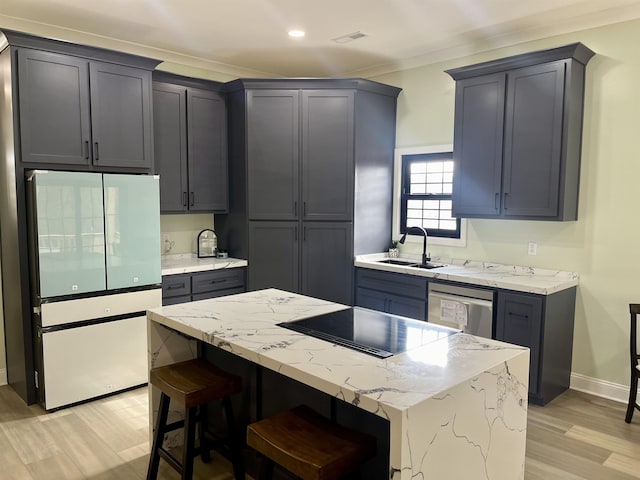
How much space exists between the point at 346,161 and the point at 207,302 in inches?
87.9

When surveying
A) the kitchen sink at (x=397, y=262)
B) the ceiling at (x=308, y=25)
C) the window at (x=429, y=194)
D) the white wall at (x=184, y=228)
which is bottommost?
the kitchen sink at (x=397, y=262)

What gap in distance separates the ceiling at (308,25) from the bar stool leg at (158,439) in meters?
2.60

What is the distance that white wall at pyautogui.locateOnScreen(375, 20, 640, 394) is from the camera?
3.45m

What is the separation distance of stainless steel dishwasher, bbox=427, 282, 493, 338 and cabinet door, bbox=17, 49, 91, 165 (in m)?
2.84

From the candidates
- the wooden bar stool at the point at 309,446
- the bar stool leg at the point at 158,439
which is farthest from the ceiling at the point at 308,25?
the wooden bar stool at the point at 309,446

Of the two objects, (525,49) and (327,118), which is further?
(327,118)

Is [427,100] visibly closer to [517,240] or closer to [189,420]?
[517,240]

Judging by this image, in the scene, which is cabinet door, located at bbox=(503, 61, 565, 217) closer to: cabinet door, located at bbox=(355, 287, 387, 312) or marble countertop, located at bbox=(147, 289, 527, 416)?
cabinet door, located at bbox=(355, 287, 387, 312)

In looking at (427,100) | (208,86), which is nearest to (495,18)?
(427,100)

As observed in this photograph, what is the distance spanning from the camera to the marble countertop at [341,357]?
1.53 metres

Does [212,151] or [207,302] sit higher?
[212,151]

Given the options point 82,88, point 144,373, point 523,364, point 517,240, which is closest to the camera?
point 523,364

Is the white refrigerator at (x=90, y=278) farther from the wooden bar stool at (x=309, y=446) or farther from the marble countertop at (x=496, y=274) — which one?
the wooden bar stool at (x=309, y=446)

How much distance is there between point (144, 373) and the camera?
12.3 ft
